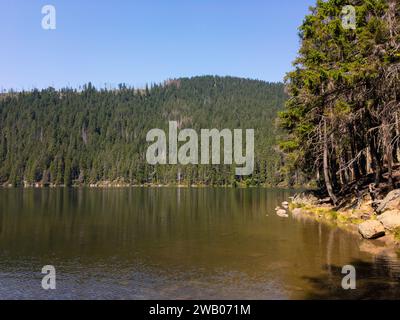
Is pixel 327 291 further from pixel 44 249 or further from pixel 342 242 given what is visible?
pixel 44 249

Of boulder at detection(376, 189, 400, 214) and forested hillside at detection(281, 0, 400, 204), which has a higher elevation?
forested hillside at detection(281, 0, 400, 204)

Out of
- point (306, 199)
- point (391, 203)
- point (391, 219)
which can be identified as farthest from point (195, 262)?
point (306, 199)

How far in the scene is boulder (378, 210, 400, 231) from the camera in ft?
81.8

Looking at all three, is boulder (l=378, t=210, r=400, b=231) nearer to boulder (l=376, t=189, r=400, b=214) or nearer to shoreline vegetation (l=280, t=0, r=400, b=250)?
shoreline vegetation (l=280, t=0, r=400, b=250)

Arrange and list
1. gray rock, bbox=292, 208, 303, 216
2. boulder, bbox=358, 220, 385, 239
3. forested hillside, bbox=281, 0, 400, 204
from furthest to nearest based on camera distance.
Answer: gray rock, bbox=292, 208, 303, 216, forested hillside, bbox=281, 0, 400, 204, boulder, bbox=358, 220, 385, 239

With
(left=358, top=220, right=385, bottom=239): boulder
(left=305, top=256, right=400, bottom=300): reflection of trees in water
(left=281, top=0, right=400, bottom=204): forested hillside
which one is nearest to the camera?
(left=305, top=256, right=400, bottom=300): reflection of trees in water

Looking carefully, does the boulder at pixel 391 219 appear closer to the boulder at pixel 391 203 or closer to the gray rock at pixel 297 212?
the boulder at pixel 391 203

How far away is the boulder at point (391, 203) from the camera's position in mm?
27206

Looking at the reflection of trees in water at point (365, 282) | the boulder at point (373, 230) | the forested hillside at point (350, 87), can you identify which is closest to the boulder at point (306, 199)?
the forested hillside at point (350, 87)

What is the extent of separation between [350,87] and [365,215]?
34.0 feet

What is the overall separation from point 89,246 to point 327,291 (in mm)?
16747

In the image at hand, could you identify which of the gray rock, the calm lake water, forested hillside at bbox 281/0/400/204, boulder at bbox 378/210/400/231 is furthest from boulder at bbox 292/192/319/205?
boulder at bbox 378/210/400/231

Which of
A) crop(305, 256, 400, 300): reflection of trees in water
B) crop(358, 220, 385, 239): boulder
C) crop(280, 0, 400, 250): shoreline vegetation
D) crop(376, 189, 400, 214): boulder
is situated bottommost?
crop(305, 256, 400, 300): reflection of trees in water
